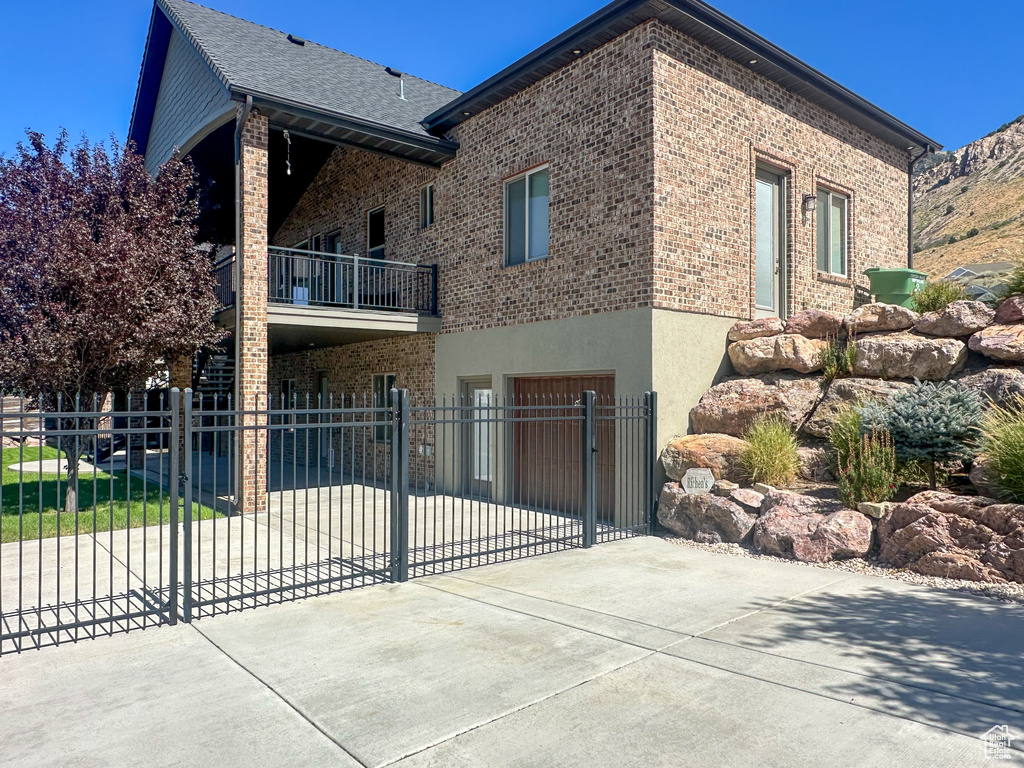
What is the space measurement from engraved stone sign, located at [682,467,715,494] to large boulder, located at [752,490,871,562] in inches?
30.8

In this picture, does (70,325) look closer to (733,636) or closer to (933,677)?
(733,636)

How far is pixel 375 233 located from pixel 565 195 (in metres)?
6.30

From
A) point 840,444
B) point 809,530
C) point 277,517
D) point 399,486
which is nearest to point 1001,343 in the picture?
point 840,444

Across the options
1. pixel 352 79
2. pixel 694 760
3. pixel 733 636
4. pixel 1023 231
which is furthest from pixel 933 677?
→ pixel 1023 231

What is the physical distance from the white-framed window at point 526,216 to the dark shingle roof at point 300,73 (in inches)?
93.5

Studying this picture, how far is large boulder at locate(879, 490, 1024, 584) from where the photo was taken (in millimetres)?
6488

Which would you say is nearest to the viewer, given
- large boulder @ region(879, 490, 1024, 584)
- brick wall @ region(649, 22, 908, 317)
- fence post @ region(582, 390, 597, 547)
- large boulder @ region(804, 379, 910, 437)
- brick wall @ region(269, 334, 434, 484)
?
large boulder @ region(879, 490, 1024, 584)

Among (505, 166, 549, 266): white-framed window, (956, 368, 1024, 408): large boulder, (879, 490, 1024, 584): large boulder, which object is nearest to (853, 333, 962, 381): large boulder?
(956, 368, 1024, 408): large boulder

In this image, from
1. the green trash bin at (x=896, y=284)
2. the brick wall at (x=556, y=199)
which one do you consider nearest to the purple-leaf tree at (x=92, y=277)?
the brick wall at (x=556, y=199)

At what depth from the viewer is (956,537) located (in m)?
6.83

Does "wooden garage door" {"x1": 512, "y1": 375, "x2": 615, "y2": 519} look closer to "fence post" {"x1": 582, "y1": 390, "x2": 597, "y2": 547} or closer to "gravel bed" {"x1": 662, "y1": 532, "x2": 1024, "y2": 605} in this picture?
"fence post" {"x1": 582, "y1": 390, "x2": 597, "y2": 547}

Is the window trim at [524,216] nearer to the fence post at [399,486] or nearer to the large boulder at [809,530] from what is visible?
the fence post at [399,486]

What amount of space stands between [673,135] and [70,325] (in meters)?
9.12

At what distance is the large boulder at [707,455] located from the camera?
9.15 metres
